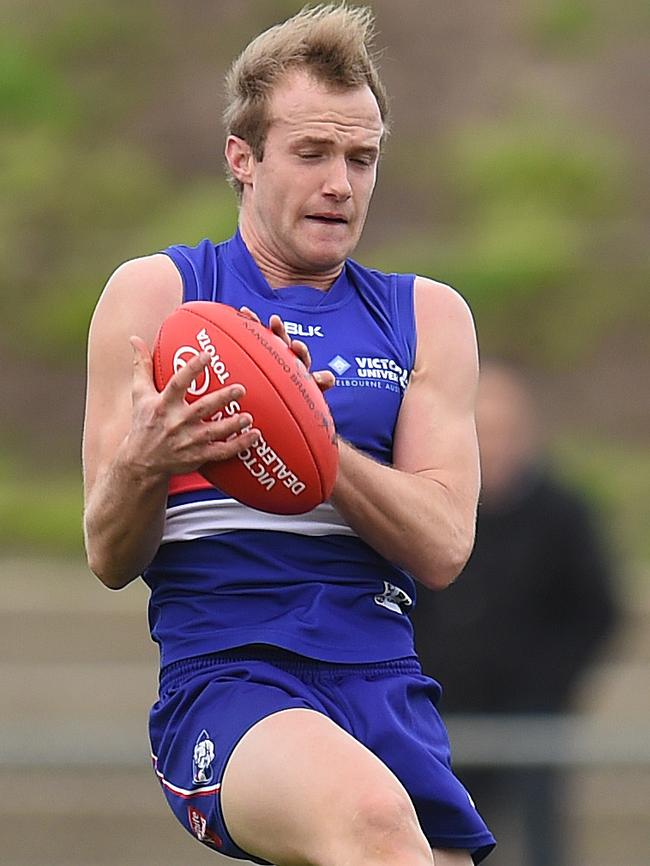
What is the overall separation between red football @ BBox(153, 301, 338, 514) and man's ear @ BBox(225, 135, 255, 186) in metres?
0.51

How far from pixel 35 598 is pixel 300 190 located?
6.53 meters

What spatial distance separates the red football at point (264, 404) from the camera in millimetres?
3227

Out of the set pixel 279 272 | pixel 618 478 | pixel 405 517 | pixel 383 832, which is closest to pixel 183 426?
pixel 405 517

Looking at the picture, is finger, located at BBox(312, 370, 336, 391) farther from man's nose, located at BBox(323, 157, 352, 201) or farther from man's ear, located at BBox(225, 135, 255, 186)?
man's ear, located at BBox(225, 135, 255, 186)

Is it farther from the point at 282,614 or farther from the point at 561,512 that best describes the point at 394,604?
the point at 561,512

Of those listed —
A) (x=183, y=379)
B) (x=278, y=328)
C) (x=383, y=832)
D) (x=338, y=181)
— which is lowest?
(x=383, y=832)

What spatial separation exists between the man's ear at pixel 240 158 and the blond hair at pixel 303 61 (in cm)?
2

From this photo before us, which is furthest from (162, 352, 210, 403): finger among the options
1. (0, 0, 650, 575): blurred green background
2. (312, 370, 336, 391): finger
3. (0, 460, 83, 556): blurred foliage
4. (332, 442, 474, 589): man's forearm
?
(0, 0, 650, 575): blurred green background

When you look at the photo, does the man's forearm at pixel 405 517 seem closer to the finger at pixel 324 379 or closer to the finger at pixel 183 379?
the finger at pixel 324 379

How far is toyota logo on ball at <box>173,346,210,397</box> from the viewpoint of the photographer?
3.21 m

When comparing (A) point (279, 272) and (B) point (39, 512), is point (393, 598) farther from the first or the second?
(B) point (39, 512)

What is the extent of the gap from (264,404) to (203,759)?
0.66 m

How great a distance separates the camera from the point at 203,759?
11.1 ft

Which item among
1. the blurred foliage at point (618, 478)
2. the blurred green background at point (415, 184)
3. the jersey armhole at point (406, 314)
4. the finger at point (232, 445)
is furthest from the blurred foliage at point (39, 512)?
the finger at point (232, 445)
